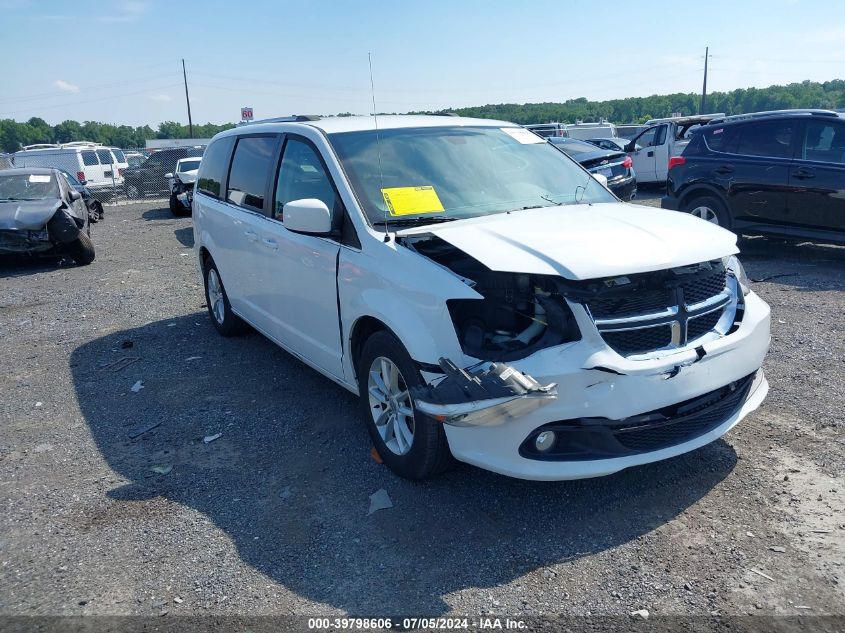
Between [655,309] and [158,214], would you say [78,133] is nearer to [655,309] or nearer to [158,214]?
[158,214]

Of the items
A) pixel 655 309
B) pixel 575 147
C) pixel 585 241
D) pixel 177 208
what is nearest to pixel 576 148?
pixel 575 147

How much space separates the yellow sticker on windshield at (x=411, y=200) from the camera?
164 inches

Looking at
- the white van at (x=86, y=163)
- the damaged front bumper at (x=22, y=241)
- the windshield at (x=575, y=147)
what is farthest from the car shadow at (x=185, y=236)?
the white van at (x=86, y=163)

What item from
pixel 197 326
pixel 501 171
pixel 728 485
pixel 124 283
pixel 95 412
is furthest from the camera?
pixel 124 283

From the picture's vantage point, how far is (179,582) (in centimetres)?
323

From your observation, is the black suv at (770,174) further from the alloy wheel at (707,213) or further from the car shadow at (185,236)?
the car shadow at (185,236)

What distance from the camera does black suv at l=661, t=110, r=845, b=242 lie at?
8.44 m

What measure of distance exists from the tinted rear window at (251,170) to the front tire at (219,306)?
3.46 ft

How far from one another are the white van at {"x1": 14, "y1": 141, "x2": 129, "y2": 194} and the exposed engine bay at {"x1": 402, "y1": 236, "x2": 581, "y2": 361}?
23.1 metres

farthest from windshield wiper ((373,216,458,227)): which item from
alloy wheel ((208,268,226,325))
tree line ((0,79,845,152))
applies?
tree line ((0,79,845,152))

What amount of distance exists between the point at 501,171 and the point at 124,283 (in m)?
7.45

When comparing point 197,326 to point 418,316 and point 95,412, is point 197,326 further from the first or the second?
point 418,316

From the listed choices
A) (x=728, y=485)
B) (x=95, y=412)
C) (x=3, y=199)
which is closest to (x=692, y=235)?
(x=728, y=485)

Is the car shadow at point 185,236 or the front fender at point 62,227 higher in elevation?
the front fender at point 62,227
